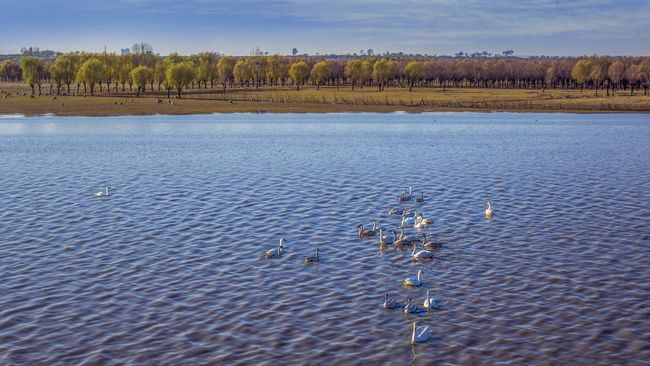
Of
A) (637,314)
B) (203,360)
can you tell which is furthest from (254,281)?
(637,314)

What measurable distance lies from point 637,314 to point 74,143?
5797 centimetres

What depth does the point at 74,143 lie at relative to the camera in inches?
2717

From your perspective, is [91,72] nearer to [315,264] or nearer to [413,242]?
[413,242]

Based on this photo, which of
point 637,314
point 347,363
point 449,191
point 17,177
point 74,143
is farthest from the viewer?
point 74,143

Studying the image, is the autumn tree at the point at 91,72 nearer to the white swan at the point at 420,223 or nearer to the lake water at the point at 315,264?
the lake water at the point at 315,264

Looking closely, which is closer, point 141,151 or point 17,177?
point 17,177

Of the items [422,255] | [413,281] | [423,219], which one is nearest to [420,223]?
[423,219]

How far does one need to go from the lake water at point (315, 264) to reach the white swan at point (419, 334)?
0.69ft

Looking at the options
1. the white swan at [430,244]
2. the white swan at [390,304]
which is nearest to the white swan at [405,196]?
the white swan at [430,244]

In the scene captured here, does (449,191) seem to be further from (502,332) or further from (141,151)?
(141,151)

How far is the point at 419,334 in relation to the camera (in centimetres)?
1973

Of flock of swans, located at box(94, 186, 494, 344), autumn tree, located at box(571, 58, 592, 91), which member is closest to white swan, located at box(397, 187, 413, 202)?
flock of swans, located at box(94, 186, 494, 344)

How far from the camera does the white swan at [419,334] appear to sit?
19656 mm

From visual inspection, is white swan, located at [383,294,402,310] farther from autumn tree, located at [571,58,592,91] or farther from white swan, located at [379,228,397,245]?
autumn tree, located at [571,58,592,91]
